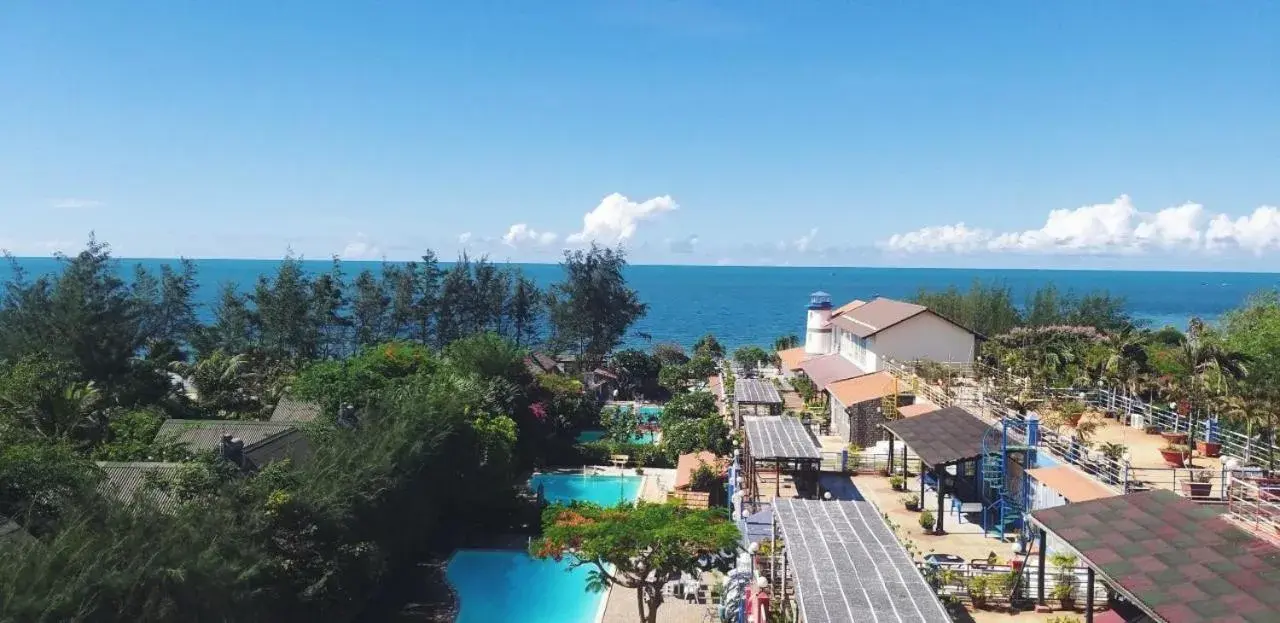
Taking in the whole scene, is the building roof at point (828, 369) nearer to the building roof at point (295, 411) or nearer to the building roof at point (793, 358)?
the building roof at point (793, 358)

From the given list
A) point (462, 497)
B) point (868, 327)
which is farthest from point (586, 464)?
point (868, 327)

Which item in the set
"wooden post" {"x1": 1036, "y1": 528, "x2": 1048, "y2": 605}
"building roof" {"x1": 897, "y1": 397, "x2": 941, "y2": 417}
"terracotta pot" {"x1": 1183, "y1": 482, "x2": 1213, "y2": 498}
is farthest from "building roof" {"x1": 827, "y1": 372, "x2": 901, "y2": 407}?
"wooden post" {"x1": 1036, "y1": 528, "x2": 1048, "y2": 605}

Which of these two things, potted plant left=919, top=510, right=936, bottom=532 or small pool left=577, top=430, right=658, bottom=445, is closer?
potted plant left=919, top=510, right=936, bottom=532

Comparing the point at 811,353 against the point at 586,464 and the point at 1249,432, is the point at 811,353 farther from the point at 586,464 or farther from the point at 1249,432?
the point at 1249,432

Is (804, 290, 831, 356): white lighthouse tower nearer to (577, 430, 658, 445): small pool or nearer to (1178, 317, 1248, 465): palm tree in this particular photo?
(577, 430, 658, 445): small pool

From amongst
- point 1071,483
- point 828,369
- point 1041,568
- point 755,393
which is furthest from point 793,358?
point 1041,568

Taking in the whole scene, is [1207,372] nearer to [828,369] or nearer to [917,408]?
[917,408]
